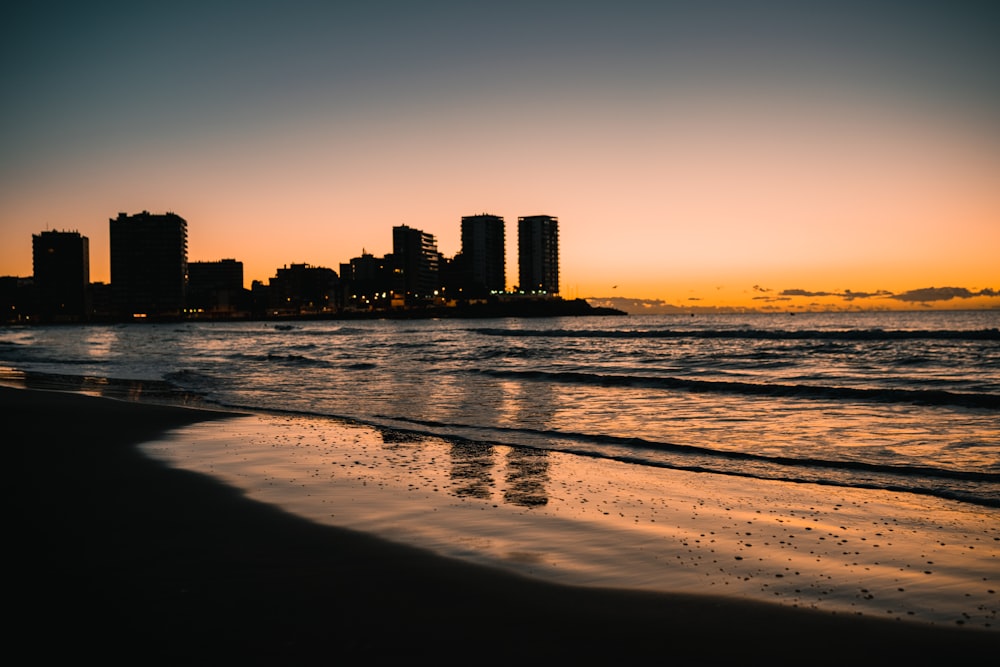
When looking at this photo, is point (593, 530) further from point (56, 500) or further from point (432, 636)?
point (56, 500)

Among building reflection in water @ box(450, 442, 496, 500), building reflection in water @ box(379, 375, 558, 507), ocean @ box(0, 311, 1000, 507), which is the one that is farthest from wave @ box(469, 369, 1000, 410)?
building reflection in water @ box(450, 442, 496, 500)

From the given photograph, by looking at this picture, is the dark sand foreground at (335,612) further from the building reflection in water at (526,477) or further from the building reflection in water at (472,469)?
the building reflection in water at (526,477)

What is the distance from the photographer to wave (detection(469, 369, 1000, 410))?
22.5 m

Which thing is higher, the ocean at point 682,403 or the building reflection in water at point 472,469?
the building reflection in water at point 472,469

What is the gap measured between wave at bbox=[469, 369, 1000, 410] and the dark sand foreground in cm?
2038

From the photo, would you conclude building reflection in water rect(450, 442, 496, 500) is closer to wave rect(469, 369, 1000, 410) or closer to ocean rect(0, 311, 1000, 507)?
ocean rect(0, 311, 1000, 507)

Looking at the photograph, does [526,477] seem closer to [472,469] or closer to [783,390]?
[472,469]

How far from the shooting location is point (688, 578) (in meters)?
6.41

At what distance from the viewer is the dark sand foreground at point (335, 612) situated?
4.77 m

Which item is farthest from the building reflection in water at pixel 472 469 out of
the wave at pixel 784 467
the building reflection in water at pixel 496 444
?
the wave at pixel 784 467

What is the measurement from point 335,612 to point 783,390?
24.4 m

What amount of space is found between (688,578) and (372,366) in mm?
36764

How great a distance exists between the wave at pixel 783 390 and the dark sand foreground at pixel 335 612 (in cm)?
2038

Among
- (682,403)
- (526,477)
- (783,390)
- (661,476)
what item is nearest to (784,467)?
(661,476)
